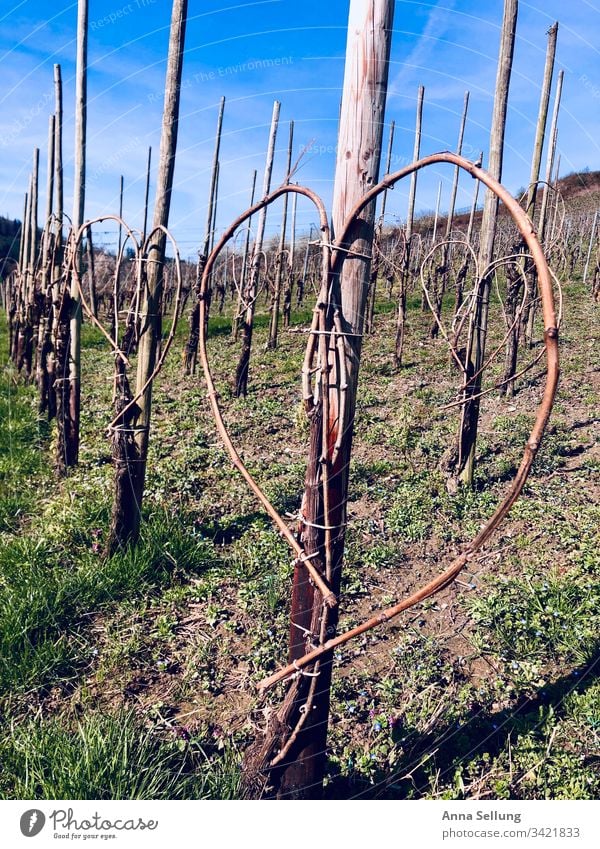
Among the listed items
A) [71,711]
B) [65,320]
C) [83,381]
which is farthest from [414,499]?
[83,381]

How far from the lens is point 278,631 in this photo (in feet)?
11.4

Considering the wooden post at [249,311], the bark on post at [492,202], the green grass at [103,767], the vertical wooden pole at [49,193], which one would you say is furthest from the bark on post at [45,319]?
the green grass at [103,767]

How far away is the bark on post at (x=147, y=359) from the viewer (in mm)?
3992

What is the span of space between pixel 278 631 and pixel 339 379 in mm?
2056

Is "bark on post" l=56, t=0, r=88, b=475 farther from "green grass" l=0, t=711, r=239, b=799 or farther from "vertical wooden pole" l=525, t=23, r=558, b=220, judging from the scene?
"vertical wooden pole" l=525, t=23, r=558, b=220

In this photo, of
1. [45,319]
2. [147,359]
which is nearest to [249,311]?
[45,319]

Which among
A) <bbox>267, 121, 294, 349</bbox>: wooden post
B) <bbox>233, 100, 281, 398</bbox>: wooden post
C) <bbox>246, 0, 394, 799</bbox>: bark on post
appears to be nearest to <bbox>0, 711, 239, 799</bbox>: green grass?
<bbox>246, 0, 394, 799</bbox>: bark on post

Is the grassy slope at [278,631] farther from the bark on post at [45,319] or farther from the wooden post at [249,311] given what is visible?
the wooden post at [249,311]

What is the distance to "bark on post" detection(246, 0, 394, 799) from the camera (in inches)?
72.9

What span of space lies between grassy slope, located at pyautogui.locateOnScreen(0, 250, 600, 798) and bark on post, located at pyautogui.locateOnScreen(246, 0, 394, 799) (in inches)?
17.7
